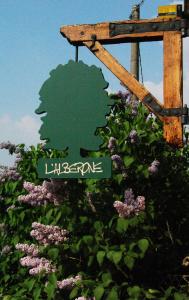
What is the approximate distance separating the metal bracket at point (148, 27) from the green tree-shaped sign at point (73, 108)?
27.3 inches

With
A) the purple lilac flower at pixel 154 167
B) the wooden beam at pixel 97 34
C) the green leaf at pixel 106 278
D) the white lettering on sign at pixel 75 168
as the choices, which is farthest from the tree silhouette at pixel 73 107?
the green leaf at pixel 106 278

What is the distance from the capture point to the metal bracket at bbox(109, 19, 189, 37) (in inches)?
217

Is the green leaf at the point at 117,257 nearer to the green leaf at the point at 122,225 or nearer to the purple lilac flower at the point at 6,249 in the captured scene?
the green leaf at the point at 122,225

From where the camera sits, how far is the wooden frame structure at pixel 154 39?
5.40 meters

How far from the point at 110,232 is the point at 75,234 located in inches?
16.6

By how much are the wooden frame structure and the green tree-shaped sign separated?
519mm

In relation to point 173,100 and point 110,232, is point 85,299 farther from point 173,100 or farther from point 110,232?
point 173,100

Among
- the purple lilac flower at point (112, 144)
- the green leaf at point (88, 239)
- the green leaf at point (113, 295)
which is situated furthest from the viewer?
the purple lilac flower at point (112, 144)

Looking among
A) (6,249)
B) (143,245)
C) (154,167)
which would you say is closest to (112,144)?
(154,167)

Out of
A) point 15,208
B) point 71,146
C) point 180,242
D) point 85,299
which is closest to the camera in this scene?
point 85,299

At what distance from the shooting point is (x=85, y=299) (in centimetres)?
475

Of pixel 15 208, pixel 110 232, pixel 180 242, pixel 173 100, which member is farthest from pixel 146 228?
pixel 15 208

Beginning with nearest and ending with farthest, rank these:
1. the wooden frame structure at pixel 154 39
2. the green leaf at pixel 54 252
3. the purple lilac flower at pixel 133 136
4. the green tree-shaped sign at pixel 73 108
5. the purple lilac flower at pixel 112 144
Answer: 1. the green leaf at pixel 54 252
2. the green tree-shaped sign at pixel 73 108
3. the purple lilac flower at pixel 112 144
4. the purple lilac flower at pixel 133 136
5. the wooden frame structure at pixel 154 39

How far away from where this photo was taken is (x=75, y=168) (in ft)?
16.4
